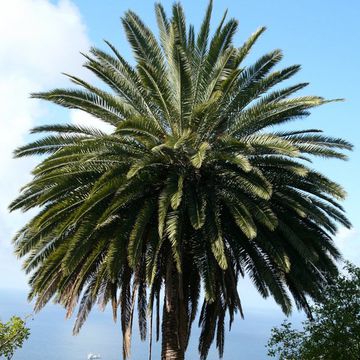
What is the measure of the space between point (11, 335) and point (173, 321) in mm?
3931

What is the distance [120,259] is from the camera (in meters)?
13.5

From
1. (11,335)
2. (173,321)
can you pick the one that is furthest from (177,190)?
(11,335)

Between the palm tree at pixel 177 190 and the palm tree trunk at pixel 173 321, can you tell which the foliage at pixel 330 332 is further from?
the palm tree trunk at pixel 173 321

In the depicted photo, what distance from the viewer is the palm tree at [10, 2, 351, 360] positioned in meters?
13.3

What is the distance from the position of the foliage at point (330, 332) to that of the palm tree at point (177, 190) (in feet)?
2.56

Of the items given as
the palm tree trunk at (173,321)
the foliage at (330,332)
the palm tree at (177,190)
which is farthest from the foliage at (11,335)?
the foliage at (330,332)

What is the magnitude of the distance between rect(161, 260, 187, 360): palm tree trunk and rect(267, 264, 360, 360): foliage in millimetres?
2263

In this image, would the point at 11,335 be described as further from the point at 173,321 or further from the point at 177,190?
the point at 177,190

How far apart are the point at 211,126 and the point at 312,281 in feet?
15.8

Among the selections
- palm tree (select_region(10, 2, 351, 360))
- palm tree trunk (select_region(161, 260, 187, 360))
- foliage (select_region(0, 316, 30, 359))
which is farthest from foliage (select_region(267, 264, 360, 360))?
foliage (select_region(0, 316, 30, 359))

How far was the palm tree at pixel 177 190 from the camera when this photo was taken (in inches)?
524

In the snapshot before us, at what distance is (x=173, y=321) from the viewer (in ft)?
47.9

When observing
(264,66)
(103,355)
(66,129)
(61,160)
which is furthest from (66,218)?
(103,355)

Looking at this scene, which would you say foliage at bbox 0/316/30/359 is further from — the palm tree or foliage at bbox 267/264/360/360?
foliage at bbox 267/264/360/360
